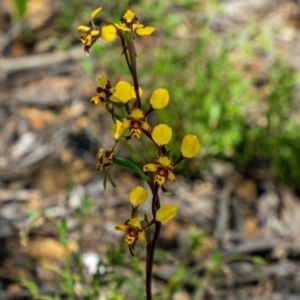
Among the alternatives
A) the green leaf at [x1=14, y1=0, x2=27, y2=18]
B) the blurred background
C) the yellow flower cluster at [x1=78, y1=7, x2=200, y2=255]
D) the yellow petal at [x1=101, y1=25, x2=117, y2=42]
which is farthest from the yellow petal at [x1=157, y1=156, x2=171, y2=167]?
the blurred background

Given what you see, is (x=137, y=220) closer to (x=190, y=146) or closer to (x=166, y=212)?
(x=166, y=212)

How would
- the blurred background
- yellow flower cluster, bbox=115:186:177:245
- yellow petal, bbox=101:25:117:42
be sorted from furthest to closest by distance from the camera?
the blurred background, yellow flower cluster, bbox=115:186:177:245, yellow petal, bbox=101:25:117:42

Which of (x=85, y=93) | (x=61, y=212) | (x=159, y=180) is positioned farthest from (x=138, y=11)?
(x=159, y=180)

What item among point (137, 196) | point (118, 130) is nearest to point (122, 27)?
point (118, 130)

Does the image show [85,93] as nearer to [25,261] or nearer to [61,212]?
[61,212]

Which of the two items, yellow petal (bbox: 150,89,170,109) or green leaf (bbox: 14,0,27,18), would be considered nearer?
yellow petal (bbox: 150,89,170,109)

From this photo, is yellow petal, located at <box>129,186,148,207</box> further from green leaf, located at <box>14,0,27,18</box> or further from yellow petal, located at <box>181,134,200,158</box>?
green leaf, located at <box>14,0,27,18</box>

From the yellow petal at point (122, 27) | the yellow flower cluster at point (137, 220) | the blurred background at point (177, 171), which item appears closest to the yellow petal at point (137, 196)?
the yellow flower cluster at point (137, 220)
